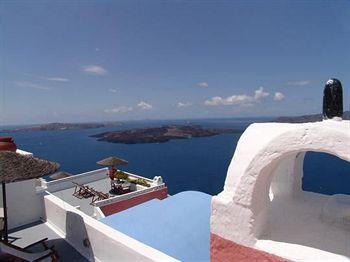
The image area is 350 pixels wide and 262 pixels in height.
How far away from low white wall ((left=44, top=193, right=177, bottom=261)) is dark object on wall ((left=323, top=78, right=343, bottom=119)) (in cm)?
404

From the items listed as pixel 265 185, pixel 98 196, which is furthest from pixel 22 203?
pixel 98 196

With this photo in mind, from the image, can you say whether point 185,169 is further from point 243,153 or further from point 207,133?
point 207,133

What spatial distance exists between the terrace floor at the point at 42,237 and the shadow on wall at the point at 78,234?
0.15 meters

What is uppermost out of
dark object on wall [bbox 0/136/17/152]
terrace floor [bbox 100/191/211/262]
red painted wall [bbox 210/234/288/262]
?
dark object on wall [bbox 0/136/17/152]

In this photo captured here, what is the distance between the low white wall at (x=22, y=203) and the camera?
8898 millimetres

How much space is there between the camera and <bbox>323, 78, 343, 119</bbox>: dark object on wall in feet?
15.4

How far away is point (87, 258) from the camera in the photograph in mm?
7141

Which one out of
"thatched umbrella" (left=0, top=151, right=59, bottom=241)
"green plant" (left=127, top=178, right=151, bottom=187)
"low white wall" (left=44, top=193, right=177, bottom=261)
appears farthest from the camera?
"green plant" (left=127, top=178, right=151, bottom=187)

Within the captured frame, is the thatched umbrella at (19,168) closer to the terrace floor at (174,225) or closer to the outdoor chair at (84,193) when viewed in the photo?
the terrace floor at (174,225)

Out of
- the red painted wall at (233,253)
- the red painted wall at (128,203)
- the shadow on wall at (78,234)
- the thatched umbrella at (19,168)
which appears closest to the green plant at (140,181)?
the red painted wall at (128,203)

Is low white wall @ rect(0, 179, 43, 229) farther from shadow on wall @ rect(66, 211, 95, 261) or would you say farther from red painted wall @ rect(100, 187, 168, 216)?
red painted wall @ rect(100, 187, 168, 216)

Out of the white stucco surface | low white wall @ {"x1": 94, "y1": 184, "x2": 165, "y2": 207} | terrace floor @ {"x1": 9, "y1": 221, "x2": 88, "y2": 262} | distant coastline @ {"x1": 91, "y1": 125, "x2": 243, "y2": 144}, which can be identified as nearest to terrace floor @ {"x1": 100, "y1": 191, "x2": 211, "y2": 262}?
terrace floor @ {"x1": 9, "y1": 221, "x2": 88, "y2": 262}

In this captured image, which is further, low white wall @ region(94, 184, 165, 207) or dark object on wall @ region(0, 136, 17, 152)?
low white wall @ region(94, 184, 165, 207)

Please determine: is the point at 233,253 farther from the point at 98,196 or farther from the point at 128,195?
the point at 98,196
